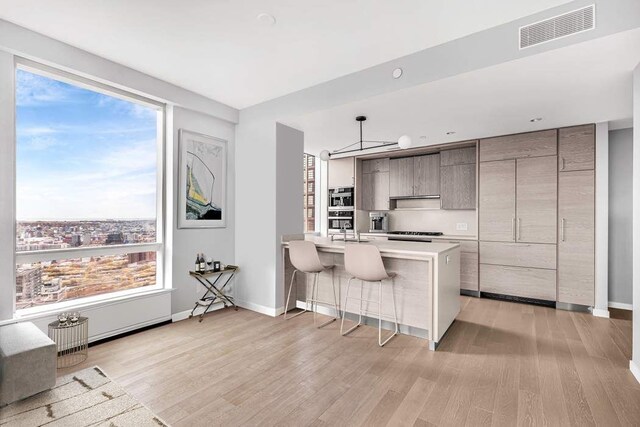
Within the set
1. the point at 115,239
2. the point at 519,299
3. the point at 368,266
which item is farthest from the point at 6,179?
the point at 519,299

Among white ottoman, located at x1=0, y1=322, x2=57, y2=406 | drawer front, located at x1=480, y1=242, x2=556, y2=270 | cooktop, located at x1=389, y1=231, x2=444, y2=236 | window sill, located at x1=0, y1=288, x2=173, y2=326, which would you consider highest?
cooktop, located at x1=389, y1=231, x2=444, y2=236

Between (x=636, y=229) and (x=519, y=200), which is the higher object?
(x=519, y=200)

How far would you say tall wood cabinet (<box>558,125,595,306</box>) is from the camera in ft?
12.9

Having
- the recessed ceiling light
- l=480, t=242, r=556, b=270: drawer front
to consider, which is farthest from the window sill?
l=480, t=242, r=556, b=270: drawer front

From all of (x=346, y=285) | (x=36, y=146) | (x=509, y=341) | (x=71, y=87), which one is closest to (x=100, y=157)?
(x=36, y=146)

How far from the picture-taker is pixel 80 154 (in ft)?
9.75

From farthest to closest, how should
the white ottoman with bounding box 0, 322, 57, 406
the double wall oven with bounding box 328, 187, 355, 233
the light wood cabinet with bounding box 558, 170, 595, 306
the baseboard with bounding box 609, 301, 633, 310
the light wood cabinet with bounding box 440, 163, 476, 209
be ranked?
the double wall oven with bounding box 328, 187, 355, 233 < the light wood cabinet with bounding box 440, 163, 476, 209 < the baseboard with bounding box 609, 301, 633, 310 < the light wood cabinet with bounding box 558, 170, 595, 306 < the white ottoman with bounding box 0, 322, 57, 406

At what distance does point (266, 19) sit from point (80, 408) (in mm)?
3000

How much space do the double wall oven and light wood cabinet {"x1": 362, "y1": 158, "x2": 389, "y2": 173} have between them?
54 centimetres

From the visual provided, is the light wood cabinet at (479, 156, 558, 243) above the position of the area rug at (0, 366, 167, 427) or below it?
above

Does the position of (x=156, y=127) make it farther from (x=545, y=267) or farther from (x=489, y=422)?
(x=545, y=267)

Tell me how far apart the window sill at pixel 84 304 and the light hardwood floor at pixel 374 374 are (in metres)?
0.40

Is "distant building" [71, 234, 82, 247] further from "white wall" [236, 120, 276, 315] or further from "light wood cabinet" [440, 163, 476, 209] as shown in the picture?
"light wood cabinet" [440, 163, 476, 209]

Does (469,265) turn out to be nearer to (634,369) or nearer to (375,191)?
(375,191)
